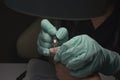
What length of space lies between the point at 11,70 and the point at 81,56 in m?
0.45

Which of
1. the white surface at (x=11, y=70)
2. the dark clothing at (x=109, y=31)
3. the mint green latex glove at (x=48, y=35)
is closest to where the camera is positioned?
the mint green latex glove at (x=48, y=35)

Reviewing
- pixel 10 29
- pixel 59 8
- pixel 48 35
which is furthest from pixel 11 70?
pixel 59 8

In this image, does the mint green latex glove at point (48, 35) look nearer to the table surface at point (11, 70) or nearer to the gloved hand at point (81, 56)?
the gloved hand at point (81, 56)

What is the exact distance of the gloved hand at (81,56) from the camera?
2.06 feet

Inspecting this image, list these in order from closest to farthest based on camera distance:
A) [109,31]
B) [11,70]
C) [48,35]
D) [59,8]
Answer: [59,8], [48,35], [109,31], [11,70]

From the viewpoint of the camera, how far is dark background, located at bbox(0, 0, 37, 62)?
101cm

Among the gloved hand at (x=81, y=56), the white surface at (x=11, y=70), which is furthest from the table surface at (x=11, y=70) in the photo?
the gloved hand at (x=81, y=56)

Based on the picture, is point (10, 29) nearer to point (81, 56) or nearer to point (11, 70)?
point (11, 70)

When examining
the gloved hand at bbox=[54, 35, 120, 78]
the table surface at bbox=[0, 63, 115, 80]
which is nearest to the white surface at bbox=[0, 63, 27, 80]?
the table surface at bbox=[0, 63, 115, 80]

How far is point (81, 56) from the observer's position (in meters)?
0.62

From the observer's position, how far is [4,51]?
3.46 feet

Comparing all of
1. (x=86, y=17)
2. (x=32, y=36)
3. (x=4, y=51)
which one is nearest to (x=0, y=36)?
(x=4, y=51)

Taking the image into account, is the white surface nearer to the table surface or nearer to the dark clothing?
the table surface

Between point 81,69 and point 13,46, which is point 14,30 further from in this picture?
point 81,69
